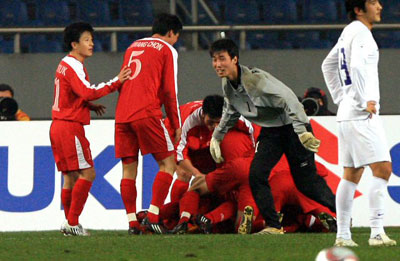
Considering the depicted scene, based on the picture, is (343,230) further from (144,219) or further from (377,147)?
(144,219)

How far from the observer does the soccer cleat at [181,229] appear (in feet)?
31.1

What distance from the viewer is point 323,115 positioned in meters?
12.2

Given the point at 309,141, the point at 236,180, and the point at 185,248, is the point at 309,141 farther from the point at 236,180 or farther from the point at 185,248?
the point at 236,180

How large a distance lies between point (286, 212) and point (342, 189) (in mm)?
2662

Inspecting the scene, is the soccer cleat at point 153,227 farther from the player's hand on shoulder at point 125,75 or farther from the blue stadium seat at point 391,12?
the blue stadium seat at point 391,12

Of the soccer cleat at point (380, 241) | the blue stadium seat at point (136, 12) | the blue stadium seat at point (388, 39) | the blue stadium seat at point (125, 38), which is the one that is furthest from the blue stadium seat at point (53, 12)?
the soccer cleat at point (380, 241)

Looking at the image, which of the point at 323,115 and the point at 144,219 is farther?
the point at 323,115

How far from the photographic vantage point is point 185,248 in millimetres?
7367

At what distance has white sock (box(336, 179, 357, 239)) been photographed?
23.9 feet

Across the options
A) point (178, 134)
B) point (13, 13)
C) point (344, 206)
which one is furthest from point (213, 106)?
point (13, 13)

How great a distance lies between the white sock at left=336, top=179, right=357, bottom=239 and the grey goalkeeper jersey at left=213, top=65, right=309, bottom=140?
5.12ft

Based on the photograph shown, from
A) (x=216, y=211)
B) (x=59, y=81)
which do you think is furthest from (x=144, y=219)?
(x=59, y=81)

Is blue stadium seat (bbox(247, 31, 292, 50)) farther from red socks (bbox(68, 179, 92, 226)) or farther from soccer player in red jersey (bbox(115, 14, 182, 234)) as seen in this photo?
red socks (bbox(68, 179, 92, 226))

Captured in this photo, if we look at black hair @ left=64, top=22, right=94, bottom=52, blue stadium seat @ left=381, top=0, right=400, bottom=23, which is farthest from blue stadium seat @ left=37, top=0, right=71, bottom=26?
black hair @ left=64, top=22, right=94, bottom=52
